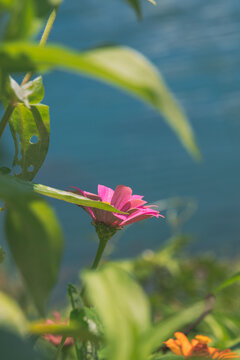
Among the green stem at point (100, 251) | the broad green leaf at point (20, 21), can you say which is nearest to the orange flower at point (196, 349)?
the green stem at point (100, 251)

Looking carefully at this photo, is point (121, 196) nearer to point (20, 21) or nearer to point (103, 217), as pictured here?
point (103, 217)

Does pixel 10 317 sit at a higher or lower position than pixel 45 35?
lower

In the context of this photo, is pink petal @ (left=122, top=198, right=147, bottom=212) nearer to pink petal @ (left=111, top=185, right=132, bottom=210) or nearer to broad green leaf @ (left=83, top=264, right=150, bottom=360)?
pink petal @ (left=111, top=185, right=132, bottom=210)

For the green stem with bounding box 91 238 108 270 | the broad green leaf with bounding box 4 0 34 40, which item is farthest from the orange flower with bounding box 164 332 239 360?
the broad green leaf with bounding box 4 0 34 40

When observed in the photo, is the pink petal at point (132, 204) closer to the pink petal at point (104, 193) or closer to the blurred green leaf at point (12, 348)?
the pink petal at point (104, 193)

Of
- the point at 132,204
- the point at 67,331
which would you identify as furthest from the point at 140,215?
the point at 67,331

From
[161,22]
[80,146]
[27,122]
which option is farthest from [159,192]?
[27,122]
